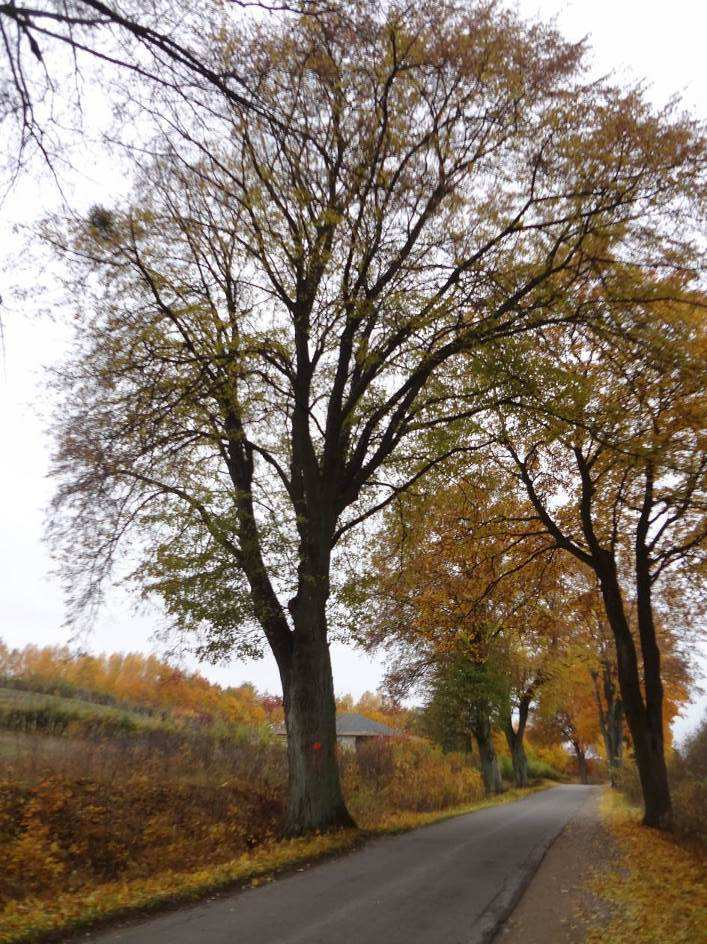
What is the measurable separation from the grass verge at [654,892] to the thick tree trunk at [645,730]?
79.8 inches

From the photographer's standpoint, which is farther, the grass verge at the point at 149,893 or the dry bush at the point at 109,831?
the dry bush at the point at 109,831

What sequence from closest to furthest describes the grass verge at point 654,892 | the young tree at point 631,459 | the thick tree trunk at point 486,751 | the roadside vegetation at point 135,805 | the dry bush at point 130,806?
the grass verge at point 654,892 < the roadside vegetation at point 135,805 < the dry bush at point 130,806 < the young tree at point 631,459 < the thick tree trunk at point 486,751

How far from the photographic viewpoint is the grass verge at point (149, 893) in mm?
5262

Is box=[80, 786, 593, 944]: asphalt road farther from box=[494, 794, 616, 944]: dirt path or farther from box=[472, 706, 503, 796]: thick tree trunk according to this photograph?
box=[472, 706, 503, 796]: thick tree trunk

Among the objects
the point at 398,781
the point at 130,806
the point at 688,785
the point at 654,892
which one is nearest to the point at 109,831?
the point at 130,806

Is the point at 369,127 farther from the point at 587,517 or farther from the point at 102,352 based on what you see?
the point at 587,517

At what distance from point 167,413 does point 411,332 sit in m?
4.32

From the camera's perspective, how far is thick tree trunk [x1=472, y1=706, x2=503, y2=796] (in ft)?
93.7

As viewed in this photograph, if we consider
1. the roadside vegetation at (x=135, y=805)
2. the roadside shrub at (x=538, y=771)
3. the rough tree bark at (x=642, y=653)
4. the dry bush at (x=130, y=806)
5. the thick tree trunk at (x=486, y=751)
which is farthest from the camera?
the roadside shrub at (x=538, y=771)

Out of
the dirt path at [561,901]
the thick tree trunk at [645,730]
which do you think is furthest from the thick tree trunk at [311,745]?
the thick tree trunk at [645,730]

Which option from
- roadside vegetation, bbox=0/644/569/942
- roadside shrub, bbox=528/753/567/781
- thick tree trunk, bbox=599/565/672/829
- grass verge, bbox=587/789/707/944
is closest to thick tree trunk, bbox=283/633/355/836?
roadside vegetation, bbox=0/644/569/942

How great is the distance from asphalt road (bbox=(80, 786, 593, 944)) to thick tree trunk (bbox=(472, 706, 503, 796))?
19.0 metres

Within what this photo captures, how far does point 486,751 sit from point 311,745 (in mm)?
21925

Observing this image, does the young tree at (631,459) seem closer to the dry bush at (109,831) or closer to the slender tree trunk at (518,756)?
the dry bush at (109,831)
